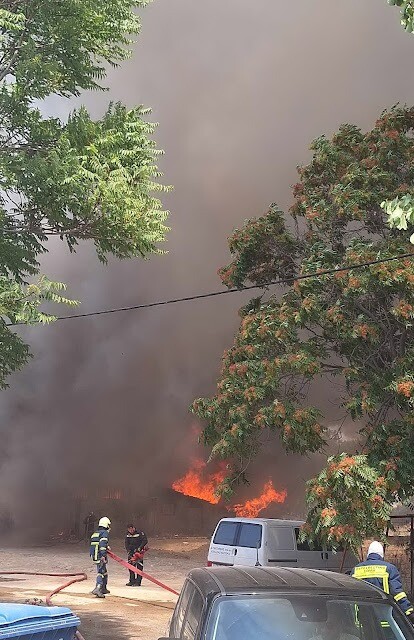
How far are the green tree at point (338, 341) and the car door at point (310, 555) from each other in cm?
84

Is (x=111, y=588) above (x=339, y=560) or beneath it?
beneath

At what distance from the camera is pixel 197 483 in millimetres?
48375

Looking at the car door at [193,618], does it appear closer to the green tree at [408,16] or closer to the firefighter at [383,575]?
the firefighter at [383,575]

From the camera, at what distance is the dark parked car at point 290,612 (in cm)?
409

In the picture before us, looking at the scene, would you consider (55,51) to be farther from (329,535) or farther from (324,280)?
(329,535)

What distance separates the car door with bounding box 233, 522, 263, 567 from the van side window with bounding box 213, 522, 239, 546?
16cm

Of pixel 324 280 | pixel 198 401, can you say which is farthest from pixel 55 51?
pixel 198 401

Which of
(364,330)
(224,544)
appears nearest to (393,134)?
(364,330)

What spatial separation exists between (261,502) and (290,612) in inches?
1733

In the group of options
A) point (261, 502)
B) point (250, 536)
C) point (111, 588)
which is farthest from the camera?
point (261, 502)

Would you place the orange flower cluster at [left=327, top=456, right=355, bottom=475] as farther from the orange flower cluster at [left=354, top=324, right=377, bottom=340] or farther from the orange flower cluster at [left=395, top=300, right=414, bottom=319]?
the orange flower cluster at [left=395, top=300, right=414, bottom=319]

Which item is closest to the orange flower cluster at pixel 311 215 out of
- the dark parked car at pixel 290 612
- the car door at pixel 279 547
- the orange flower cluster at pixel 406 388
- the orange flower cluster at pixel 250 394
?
the orange flower cluster at pixel 250 394

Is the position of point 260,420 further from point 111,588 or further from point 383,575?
point 111,588

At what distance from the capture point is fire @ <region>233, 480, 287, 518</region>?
43.0 metres
